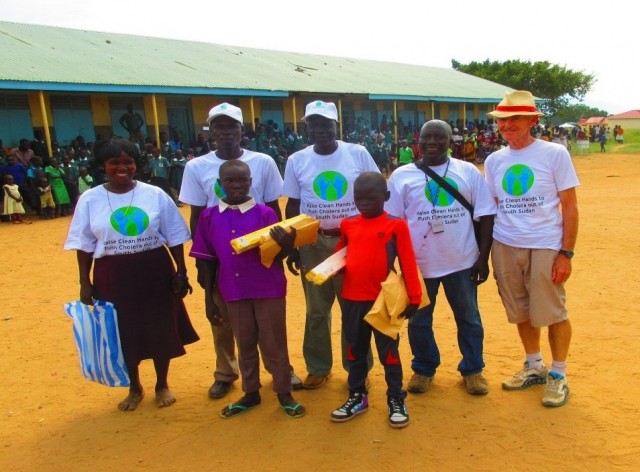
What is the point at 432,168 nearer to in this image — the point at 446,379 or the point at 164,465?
the point at 446,379

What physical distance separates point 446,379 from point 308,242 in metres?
1.35

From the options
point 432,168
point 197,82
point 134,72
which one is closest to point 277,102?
point 197,82

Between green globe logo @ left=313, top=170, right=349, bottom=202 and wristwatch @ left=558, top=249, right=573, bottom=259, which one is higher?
green globe logo @ left=313, top=170, right=349, bottom=202

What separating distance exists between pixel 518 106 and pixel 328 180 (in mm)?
1183

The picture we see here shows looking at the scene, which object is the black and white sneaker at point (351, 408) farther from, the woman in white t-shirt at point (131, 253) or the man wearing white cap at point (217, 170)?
the woman in white t-shirt at point (131, 253)

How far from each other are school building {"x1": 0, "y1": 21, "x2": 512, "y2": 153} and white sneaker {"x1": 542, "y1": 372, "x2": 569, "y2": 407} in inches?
487

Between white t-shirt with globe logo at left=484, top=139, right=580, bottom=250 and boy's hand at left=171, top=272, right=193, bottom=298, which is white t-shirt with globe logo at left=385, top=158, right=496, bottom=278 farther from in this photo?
boy's hand at left=171, top=272, right=193, bottom=298

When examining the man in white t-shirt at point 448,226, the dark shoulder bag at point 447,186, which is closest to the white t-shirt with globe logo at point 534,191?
the man in white t-shirt at point 448,226

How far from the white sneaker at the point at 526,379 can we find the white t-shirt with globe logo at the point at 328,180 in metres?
1.42

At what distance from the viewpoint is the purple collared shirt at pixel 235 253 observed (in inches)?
126

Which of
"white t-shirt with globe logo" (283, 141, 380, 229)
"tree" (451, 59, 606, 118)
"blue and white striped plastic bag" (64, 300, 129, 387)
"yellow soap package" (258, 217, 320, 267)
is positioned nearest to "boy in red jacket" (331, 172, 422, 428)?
"yellow soap package" (258, 217, 320, 267)

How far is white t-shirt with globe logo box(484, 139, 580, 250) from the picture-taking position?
3201 millimetres

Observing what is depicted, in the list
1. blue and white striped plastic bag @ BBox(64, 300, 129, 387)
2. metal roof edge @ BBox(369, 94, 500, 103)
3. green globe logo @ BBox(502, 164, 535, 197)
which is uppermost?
metal roof edge @ BBox(369, 94, 500, 103)

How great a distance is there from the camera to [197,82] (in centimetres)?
1597
